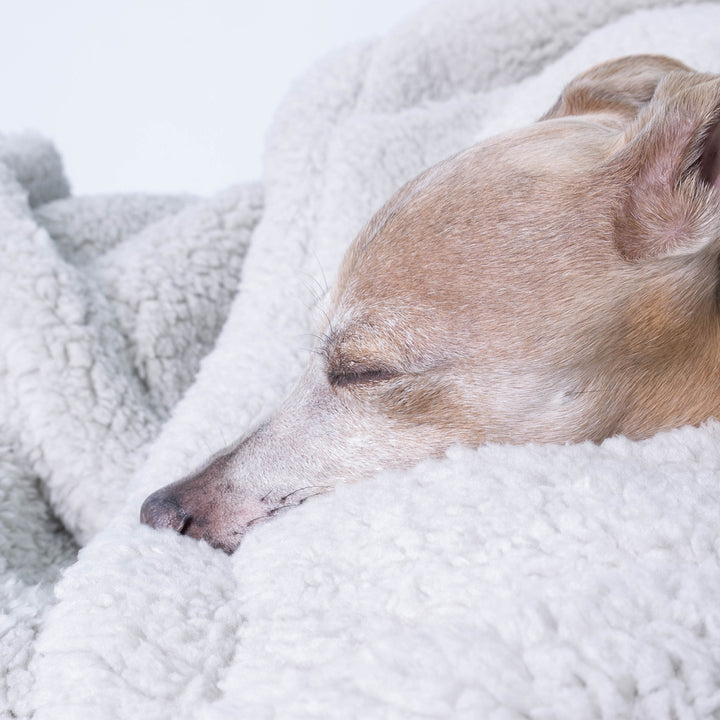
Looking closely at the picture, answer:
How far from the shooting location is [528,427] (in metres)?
1.02

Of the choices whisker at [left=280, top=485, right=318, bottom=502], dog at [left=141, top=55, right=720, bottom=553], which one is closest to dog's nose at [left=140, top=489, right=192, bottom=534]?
dog at [left=141, top=55, right=720, bottom=553]

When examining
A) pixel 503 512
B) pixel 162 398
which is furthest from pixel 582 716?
pixel 162 398

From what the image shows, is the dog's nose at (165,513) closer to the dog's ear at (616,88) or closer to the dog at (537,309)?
the dog at (537,309)

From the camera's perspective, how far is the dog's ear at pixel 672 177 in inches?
37.4

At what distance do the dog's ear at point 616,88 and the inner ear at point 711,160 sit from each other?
0.37 metres

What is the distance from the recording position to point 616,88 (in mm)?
1350

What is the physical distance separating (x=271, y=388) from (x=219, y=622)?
668 mm

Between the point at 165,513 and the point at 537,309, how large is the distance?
54 cm

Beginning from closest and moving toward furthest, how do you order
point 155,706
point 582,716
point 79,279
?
point 582,716 < point 155,706 < point 79,279

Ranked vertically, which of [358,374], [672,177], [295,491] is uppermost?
[672,177]

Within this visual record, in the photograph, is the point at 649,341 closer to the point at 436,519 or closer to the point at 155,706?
the point at 436,519

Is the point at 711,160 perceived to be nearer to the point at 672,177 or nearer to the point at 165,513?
the point at 672,177

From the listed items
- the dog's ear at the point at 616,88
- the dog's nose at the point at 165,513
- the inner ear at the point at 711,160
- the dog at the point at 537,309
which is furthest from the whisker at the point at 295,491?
the dog's ear at the point at 616,88

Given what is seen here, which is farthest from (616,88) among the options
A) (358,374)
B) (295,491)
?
(295,491)
